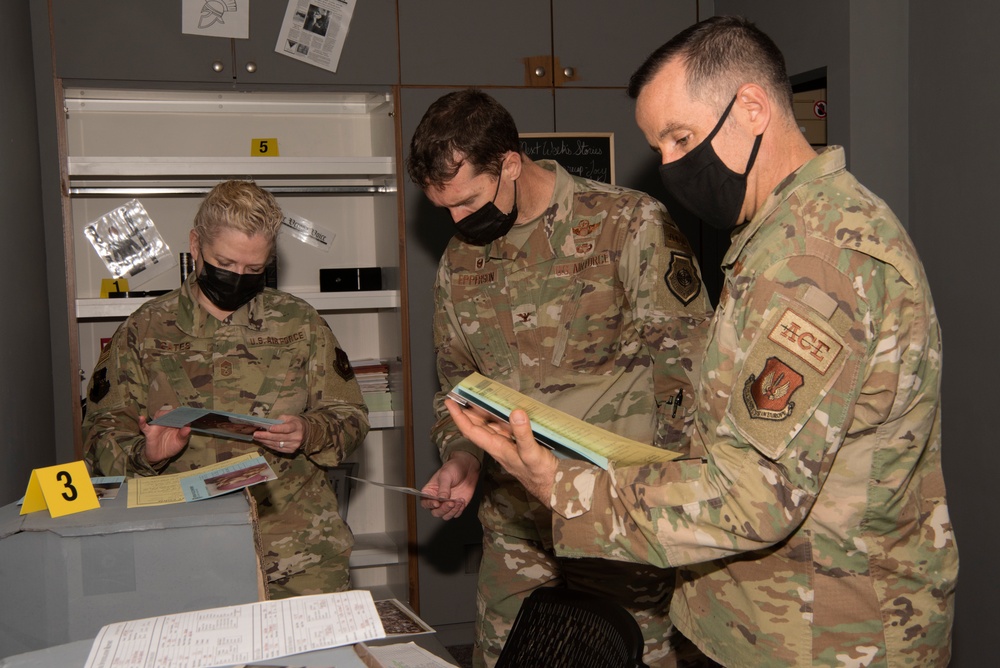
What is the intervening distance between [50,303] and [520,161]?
1.94m

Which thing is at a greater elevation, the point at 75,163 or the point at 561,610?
the point at 75,163

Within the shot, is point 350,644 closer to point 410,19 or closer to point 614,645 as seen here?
point 614,645

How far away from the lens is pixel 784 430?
41.4 inches

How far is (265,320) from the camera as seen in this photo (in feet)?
7.58

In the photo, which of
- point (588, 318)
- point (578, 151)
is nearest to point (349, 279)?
point (578, 151)

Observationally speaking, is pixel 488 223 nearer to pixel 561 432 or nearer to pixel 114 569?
pixel 561 432

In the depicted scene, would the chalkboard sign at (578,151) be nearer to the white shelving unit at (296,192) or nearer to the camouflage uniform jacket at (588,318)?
the white shelving unit at (296,192)

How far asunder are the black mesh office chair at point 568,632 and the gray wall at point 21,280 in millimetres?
1334

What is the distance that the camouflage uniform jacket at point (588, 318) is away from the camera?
6.40 ft

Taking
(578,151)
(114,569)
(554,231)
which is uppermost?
(578,151)

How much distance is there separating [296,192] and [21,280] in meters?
1.19

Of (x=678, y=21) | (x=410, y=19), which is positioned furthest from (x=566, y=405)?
(x=678, y=21)

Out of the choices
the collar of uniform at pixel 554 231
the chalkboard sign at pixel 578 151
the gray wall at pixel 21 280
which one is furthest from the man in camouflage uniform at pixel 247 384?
the chalkboard sign at pixel 578 151

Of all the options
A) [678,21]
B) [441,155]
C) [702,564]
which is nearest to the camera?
[702,564]
